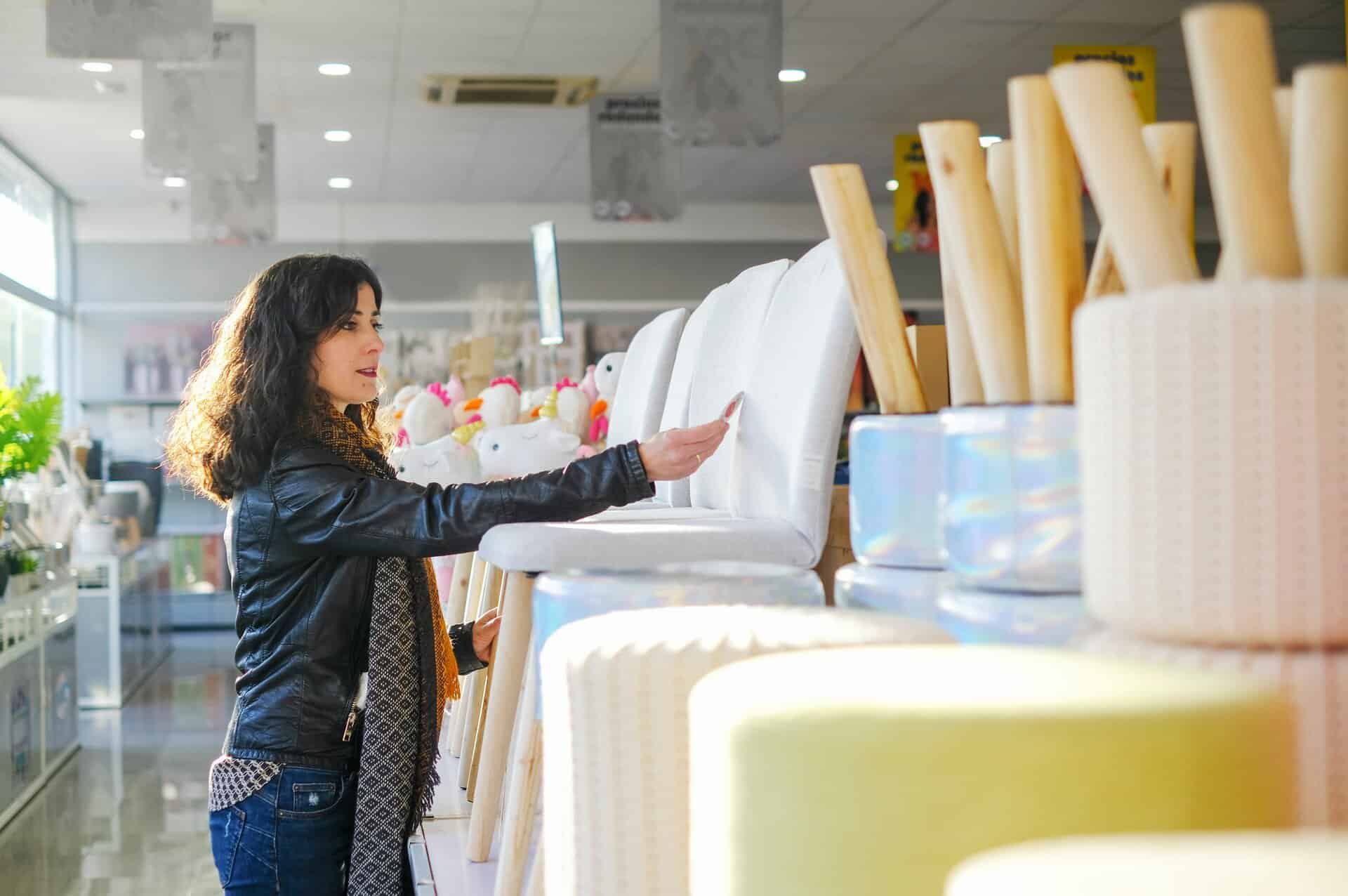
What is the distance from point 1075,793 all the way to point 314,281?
175 cm

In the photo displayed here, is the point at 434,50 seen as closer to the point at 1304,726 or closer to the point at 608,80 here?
the point at 608,80

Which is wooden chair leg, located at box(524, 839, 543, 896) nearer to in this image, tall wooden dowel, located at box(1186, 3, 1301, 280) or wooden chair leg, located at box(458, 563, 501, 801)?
tall wooden dowel, located at box(1186, 3, 1301, 280)

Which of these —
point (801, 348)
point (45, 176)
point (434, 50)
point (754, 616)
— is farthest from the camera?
point (45, 176)

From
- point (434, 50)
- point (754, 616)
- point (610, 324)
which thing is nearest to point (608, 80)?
point (434, 50)

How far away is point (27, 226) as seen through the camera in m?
9.44

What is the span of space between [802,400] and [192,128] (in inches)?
201

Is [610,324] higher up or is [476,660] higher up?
[610,324]

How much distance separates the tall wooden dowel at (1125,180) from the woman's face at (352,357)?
1.57m

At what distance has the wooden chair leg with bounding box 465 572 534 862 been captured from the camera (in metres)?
1.58

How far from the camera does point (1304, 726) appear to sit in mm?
589

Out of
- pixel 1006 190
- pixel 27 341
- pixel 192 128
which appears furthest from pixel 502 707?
pixel 27 341

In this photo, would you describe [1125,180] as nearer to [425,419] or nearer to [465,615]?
[465,615]

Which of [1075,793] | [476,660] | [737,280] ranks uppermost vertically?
[737,280]

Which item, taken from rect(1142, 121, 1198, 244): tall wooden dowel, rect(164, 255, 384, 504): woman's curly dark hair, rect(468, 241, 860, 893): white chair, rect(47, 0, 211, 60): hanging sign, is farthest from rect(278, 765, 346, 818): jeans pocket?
rect(47, 0, 211, 60): hanging sign
